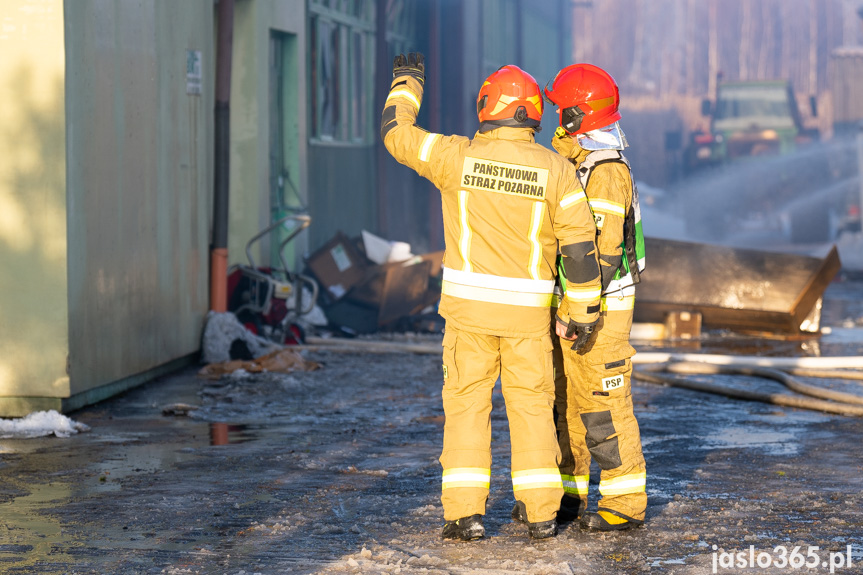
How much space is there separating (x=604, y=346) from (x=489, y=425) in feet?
1.89

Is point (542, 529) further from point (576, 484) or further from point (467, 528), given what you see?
point (576, 484)

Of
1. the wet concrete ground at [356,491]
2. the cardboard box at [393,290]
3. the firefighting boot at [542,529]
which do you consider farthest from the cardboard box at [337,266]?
the firefighting boot at [542,529]

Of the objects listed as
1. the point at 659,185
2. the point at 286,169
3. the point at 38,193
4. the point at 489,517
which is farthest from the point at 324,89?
the point at 659,185

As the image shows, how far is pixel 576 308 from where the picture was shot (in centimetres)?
450

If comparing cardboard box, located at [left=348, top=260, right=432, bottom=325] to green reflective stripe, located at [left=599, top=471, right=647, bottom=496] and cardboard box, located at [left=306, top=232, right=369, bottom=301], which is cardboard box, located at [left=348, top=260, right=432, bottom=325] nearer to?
cardboard box, located at [left=306, top=232, right=369, bottom=301]

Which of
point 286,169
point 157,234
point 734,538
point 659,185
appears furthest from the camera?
point 659,185

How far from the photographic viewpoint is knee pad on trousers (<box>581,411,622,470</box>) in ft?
15.3

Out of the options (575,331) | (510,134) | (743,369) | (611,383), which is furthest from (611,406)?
(743,369)

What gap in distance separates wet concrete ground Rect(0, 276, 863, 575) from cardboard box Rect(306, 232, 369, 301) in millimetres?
3421

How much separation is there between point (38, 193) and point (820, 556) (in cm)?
460

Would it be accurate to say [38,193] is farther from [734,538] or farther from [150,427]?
[734,538]

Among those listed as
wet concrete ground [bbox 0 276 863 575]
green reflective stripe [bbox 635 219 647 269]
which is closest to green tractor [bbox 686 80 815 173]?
wet concrete ground [bbox 0 276 863 575]

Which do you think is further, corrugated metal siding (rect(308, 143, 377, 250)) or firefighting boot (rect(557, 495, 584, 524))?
corrugated metal siding (rect(308, 143, 377, 250))

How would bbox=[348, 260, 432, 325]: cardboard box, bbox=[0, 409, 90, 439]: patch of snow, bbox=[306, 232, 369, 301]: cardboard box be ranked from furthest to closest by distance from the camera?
bbox=[306, 232, 369, 301]: cardboard box < bbox=[348, 260, 432, 325]: cardboard box < bbox=[0, 409, 90, 439]: patch of snow
